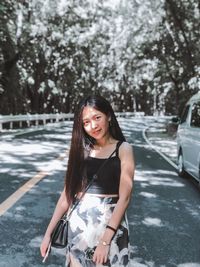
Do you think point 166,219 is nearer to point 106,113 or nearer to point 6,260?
point 6,260

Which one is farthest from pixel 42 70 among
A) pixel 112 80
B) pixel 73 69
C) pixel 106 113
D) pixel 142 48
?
pixel 106 113

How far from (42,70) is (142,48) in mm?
9882

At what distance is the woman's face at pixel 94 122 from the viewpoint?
3.01 metres

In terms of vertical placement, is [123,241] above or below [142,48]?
below

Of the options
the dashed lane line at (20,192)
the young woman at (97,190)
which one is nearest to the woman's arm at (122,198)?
the young woman at (97,190)

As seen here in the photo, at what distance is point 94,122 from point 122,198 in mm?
513

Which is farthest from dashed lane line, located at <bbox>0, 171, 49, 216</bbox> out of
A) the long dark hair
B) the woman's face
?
the woman's face

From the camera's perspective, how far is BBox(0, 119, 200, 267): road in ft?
18.2

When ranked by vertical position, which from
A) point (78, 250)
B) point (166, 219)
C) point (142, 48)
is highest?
point (142, 48)

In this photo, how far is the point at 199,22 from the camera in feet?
99.6

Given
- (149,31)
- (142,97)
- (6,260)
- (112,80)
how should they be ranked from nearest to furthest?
(6,260), (149,31), (112,80), (142,97)

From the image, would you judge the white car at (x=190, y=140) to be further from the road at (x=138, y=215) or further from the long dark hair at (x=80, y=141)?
the long dark hair at (x=80, y=141)

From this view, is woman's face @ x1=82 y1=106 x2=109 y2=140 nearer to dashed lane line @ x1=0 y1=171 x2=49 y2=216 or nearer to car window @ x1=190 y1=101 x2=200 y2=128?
dashed lane line @ x1=0 y1=171 x2=49 y2=216

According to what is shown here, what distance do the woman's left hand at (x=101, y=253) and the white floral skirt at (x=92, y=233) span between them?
0.25 ft
